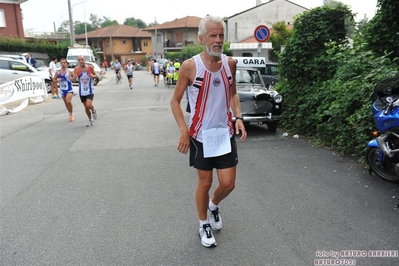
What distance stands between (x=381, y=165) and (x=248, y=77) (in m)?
5.23

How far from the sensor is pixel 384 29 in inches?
274

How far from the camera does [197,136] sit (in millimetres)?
3162

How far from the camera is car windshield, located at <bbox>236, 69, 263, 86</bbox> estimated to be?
9.38 meters

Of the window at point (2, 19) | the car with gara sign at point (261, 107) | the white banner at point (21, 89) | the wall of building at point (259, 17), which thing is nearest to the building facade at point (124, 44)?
the wall of building at point (259, 17)

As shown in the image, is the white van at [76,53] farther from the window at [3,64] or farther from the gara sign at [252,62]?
the gara sign at [252,62]

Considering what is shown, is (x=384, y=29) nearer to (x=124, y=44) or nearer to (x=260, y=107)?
(x=260, y=107)

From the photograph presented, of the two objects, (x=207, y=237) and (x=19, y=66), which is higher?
(x=19, y=66)

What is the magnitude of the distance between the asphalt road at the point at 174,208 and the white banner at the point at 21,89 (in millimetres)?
6084

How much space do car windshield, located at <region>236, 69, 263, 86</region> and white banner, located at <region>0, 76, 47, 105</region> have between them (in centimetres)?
845

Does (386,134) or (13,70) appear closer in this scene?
(386,134)

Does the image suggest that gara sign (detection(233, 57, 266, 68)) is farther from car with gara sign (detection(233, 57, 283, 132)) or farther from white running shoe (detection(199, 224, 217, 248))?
white running shoe (detection(199, 224, 217, 248))

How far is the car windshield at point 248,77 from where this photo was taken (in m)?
9.38

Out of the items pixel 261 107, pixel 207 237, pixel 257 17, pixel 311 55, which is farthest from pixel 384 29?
pixel 257 17

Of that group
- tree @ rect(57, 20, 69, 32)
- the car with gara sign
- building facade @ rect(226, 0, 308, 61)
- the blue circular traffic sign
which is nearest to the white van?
building facade @ rect(226, 0, 308, 61)
